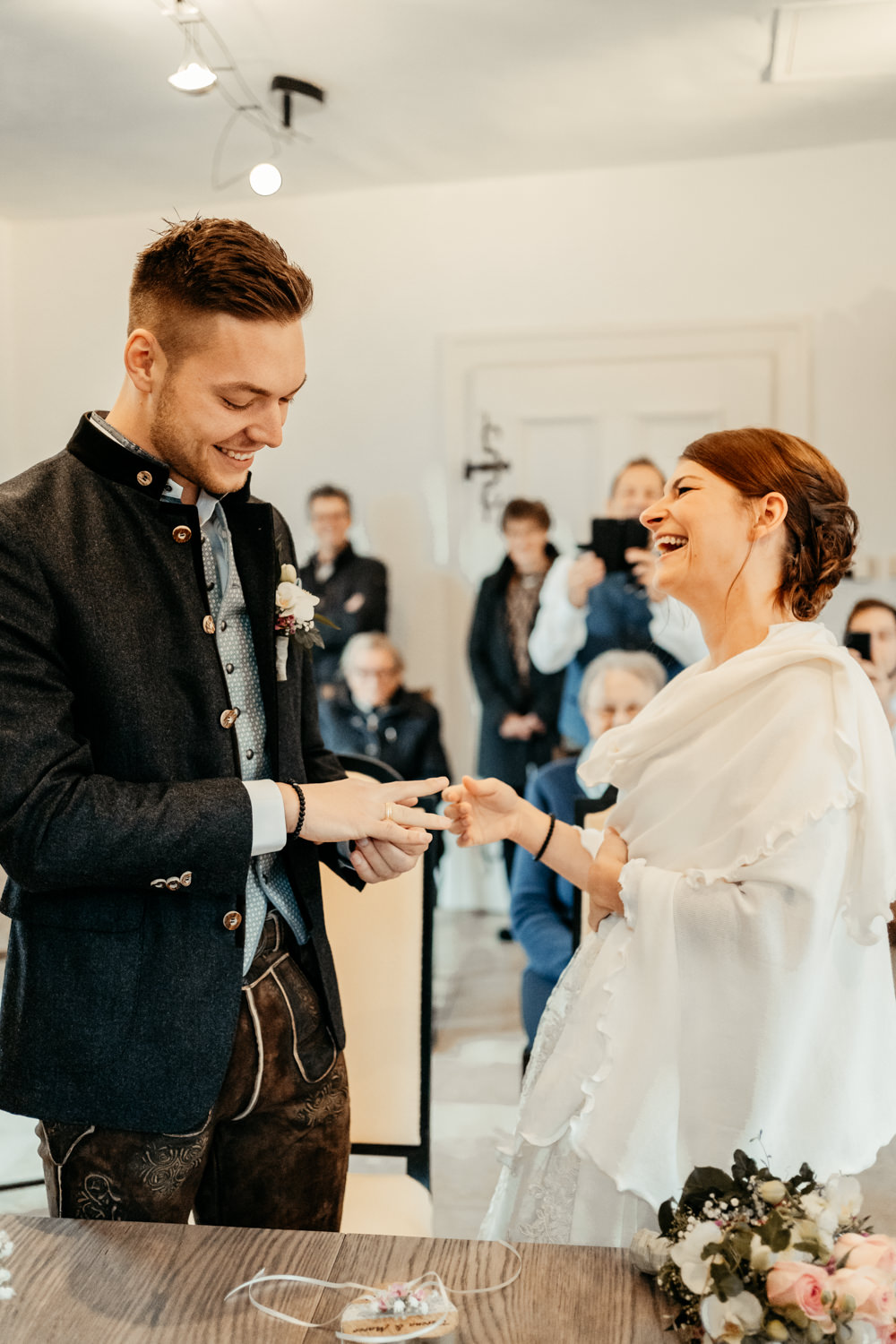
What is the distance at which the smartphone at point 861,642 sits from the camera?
413 cm

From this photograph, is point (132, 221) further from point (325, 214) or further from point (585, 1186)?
point (585, 1186)

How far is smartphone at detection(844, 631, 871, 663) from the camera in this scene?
163 inches

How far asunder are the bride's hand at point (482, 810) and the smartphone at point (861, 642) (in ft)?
9.24

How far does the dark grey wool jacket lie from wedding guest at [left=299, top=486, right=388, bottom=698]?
3.68 metres

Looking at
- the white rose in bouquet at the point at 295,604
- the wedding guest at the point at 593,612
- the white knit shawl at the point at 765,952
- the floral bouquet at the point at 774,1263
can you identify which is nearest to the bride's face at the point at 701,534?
the white knit shawl at the point at 765,952

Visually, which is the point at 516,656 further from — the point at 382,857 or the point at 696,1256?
the point at 696,1256

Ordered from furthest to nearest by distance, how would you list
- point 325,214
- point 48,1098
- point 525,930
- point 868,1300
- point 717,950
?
point 325,214 → point 525,930 → point 717,950 → point 48,1098 → point 868,1300

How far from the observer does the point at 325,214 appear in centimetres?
509

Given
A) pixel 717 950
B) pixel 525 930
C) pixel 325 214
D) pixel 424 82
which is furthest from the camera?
pixel 325 214

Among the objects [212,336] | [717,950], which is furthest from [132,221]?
[717,950]

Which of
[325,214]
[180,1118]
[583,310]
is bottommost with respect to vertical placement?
[180,1118]

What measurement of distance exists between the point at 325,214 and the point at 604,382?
58.0 inches

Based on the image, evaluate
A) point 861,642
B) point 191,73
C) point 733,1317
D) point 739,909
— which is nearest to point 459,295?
point 191,73

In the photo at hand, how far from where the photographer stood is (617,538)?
4.26m
